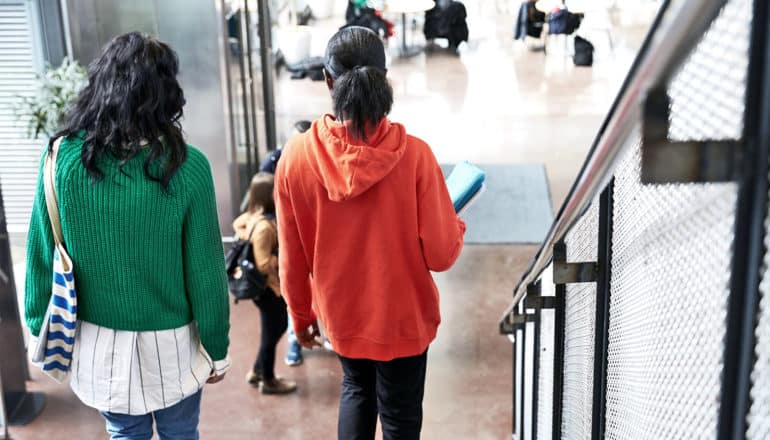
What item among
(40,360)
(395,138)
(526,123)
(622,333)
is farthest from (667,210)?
(526,123)

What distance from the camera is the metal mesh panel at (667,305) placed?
1.07 meters

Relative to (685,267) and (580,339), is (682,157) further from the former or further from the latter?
(580,339)

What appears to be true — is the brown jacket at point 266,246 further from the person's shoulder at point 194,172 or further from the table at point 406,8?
the table at point 406,8

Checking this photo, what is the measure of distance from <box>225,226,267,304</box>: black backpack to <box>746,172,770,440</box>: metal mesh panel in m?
3.36

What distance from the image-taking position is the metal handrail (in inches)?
36.4

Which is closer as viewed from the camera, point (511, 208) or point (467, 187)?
point (467, 187)

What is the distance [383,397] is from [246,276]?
4.61 ft

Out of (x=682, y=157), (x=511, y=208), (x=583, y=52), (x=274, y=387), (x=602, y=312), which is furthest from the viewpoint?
(x=583, y=52)

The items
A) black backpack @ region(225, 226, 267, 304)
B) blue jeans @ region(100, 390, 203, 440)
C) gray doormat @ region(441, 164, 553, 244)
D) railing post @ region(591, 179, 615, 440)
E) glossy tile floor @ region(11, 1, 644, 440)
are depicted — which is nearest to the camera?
railing post @ region(591, 179, 615, 440)

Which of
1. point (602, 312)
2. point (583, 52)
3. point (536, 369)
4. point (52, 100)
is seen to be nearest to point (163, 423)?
point (536, 369)

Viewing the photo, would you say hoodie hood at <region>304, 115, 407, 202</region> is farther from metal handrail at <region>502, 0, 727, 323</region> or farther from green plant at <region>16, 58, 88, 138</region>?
green plant at <region>16, 58, 88, 138</region>

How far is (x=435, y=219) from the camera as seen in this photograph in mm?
2672

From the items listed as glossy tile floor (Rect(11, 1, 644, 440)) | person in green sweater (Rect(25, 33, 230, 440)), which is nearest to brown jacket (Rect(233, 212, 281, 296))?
glossy tile floor (Rect(11, 1, 644, 440))

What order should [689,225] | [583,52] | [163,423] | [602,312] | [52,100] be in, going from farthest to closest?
[583,52] < [52,100] < [163,423] < [602,312] < [689,225]
